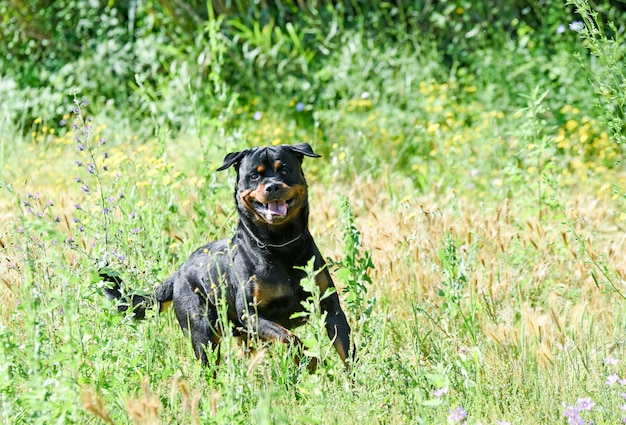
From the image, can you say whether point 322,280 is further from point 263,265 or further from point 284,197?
point 284,197

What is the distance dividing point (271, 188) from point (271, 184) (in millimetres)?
21

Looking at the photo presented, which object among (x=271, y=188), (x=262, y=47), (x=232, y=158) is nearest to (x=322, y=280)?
(x=271, y=188)

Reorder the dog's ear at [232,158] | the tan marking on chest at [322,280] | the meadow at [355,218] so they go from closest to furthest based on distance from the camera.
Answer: the meadow at [355,218] → the tan marking on chest at [322,280] → the dog's ear at [232,158]

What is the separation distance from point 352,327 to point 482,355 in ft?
2.74

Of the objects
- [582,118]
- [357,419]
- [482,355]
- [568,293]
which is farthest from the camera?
[582,118]

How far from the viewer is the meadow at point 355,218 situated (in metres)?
3.72

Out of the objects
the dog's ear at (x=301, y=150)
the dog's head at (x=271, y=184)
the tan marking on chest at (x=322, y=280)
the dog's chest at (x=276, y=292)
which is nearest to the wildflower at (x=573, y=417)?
the tan marking on chest at (x=322, y=280)

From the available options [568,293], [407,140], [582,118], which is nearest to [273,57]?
[407,140]

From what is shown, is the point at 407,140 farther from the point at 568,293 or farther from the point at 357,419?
the point at 357,419

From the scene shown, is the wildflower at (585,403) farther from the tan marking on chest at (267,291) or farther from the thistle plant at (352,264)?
the tan marking on chest at (267,291)

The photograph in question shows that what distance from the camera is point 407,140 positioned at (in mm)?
8703

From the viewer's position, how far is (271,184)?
4605 millimetres

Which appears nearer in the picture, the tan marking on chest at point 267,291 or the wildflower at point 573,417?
the wildflower at point 573,417

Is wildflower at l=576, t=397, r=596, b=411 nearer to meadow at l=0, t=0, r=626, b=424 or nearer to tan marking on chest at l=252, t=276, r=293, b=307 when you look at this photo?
meadow at l=0, t=0, r=626, b=424
